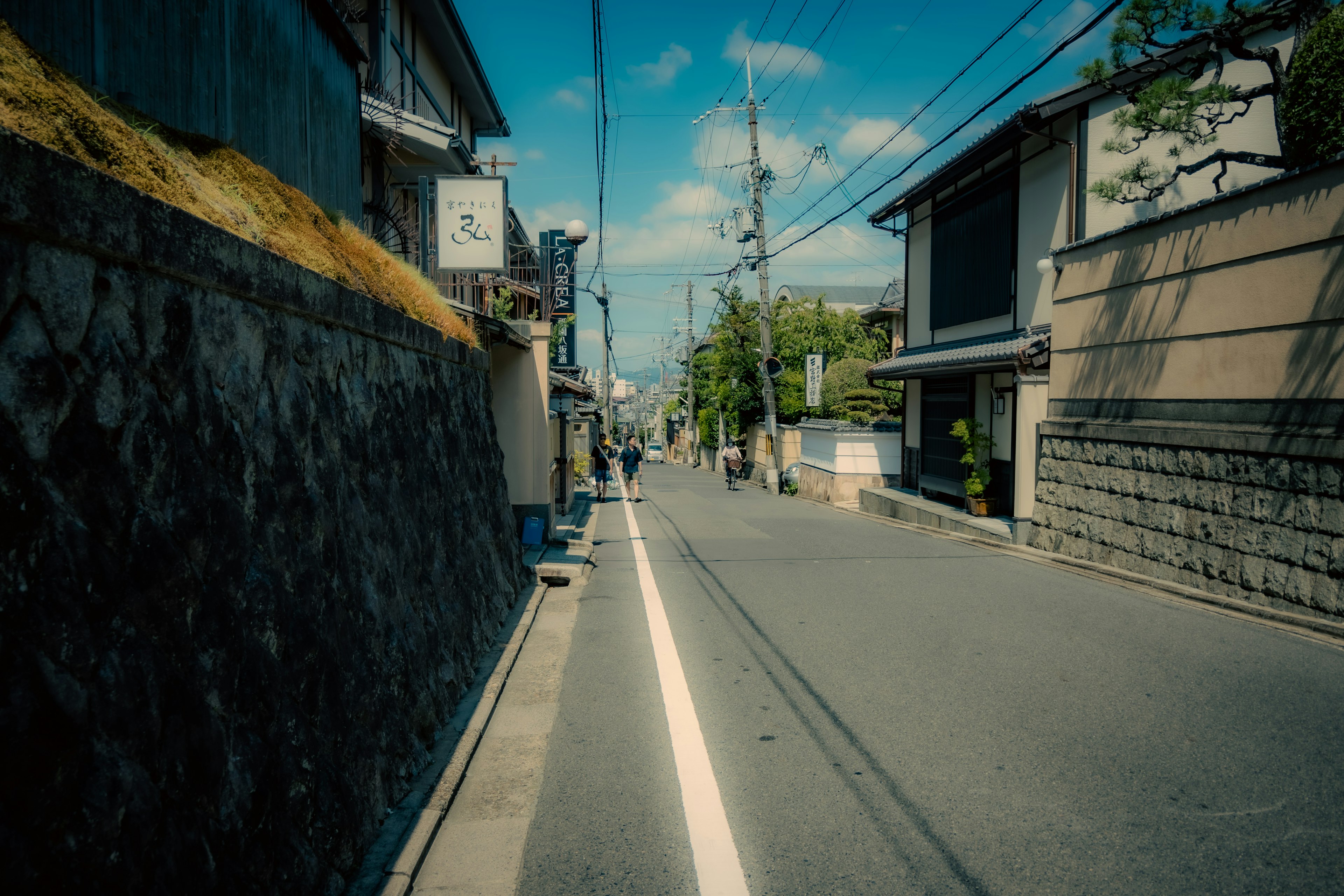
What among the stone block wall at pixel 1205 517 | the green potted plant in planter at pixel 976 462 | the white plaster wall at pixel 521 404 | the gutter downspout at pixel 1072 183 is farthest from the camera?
the green potted plant in planter at pixel 976 462

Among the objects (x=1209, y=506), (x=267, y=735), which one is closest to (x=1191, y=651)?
(x=1209, y=506)

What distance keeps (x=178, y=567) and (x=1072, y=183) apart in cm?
Result: 1656

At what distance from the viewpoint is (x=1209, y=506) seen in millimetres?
9523

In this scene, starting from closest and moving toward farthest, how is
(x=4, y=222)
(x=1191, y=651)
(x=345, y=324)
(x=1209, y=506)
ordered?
(x=4, y=222), (x=345, y=324), (x=1191, y=651), (x=1209, y=506)

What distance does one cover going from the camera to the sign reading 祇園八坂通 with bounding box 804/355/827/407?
28.8 metres

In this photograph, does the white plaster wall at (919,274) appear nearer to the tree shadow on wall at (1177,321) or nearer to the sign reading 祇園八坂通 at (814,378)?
the sign reading 祇園八坂通 at (814,378)

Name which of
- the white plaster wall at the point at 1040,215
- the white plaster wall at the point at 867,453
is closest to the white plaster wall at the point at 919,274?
the white plaster wall at the point at 867,453

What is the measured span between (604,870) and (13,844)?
242 centimetres

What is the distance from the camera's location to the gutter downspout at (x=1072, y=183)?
15.1 m

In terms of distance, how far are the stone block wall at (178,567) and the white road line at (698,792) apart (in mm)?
1544

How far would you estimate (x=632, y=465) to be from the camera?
24.5m

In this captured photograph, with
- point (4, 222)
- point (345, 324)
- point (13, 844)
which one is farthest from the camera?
point (345, 324)

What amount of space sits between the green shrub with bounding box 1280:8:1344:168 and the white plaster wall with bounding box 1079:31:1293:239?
559cm

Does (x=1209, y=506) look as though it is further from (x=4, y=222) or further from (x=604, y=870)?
(x=4, y=222)
